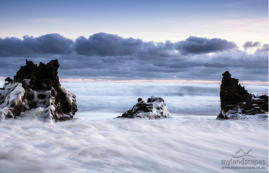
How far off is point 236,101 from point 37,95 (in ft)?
24.3

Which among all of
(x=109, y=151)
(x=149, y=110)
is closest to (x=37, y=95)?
(x=109, y=151)

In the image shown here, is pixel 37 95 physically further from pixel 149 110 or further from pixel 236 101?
pixel 236 101

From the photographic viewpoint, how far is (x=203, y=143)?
12.3 ft

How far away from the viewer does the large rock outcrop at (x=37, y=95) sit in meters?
5.24

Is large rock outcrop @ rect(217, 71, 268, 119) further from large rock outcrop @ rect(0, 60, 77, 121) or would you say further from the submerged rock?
large rock outcrop @ rect(0, 60, 77, 121)

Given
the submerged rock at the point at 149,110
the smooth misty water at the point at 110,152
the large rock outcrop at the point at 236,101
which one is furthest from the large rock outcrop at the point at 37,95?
the large rock outcrop at the point at 236,101

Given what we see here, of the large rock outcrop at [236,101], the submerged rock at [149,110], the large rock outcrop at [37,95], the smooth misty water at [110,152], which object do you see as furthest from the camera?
the large rock outcrop at [236,101]

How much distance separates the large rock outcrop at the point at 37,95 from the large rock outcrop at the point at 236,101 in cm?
596

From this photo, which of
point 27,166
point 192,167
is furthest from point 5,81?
point 192,167

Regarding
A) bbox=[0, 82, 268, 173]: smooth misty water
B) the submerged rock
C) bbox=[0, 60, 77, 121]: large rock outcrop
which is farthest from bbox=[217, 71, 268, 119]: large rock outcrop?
bbox=[0, 60, 77, 121]: large rock outcrop

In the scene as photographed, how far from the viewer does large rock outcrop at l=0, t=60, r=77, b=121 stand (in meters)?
5.24

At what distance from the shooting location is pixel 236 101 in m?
8.87

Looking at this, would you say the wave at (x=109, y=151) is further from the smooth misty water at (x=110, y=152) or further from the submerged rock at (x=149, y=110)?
the submerged rock at (x=149, y=110)

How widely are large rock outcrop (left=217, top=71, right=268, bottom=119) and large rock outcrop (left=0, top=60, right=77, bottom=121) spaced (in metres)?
5.96
